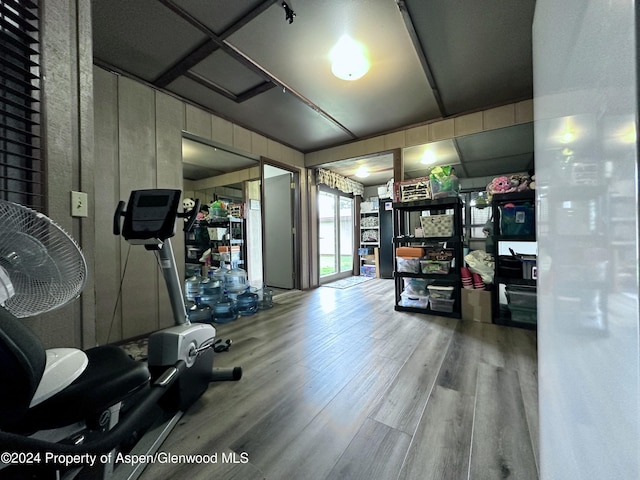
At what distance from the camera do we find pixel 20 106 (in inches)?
36.5

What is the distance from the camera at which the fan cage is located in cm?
68

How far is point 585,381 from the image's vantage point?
1.31 ft

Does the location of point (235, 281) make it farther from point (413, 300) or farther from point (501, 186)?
point (501, 186)

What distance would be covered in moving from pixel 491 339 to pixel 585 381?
2037mm

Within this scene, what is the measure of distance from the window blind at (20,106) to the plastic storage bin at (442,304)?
3.02 metres

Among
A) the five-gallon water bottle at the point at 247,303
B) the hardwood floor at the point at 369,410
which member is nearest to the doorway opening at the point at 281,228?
the five-gallon water bottle at the point at 247,303

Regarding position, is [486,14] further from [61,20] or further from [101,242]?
[101,242]

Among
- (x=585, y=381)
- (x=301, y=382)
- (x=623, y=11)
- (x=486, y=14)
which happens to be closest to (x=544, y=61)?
(x=623, y=11)

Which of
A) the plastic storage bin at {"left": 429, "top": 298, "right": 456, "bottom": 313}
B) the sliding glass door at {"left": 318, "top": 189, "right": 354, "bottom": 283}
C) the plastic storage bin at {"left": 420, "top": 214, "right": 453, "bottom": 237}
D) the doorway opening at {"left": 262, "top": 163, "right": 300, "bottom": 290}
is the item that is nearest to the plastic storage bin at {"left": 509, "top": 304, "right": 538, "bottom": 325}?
the plastic storage bin at {"left": 429, "top": 298, "right": 456, "bottom": 313}

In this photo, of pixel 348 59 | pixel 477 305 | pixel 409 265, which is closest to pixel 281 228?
pixel 409 265

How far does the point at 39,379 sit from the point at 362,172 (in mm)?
4996

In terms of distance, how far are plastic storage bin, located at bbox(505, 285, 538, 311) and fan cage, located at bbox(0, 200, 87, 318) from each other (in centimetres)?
305

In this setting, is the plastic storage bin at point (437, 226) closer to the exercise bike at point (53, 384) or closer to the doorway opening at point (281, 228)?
the doorway opening at point (281, 228)

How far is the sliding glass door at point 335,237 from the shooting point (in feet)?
17.5
